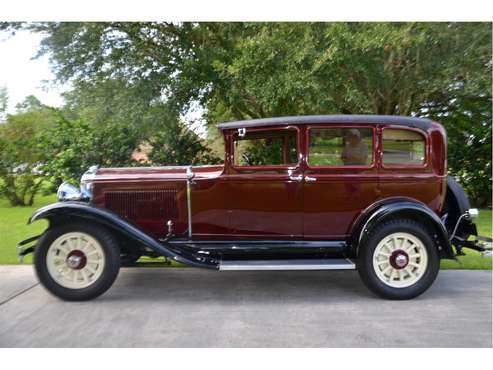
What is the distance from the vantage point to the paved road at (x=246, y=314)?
10.8ft

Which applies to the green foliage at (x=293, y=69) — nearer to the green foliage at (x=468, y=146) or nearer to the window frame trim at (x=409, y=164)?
the green foliage at (x=468, y=146)

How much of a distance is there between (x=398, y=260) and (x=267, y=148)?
176 cm

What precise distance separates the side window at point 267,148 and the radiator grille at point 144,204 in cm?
83

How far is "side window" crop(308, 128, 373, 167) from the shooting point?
14.3 feet

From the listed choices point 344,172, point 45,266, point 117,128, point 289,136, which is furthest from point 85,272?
point 117,128

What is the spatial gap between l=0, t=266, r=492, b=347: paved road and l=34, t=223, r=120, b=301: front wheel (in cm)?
15

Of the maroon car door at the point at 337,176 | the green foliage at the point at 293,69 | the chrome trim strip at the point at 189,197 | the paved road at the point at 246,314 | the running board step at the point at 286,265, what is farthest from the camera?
the green foliage at the point at 293,69

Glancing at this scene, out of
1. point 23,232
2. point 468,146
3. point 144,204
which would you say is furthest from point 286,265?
point 468,146

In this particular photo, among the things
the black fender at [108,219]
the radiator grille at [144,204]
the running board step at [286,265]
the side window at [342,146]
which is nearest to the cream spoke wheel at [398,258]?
the running board step at [286,265]

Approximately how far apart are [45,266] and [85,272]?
0.38m

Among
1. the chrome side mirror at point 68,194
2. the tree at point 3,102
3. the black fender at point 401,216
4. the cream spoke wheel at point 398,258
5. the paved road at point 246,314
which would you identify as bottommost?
the paved road at point 246,314

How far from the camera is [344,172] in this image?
435 cm

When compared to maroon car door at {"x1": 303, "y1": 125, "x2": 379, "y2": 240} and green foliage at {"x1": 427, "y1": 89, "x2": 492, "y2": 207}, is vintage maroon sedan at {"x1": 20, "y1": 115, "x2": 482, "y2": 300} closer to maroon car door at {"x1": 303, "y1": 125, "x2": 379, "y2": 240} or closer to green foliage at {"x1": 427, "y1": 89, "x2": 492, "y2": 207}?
maroon car door at {"x1": 303, "y1": 125, "x2": 379, "y2": 240}

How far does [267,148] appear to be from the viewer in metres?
4.67
